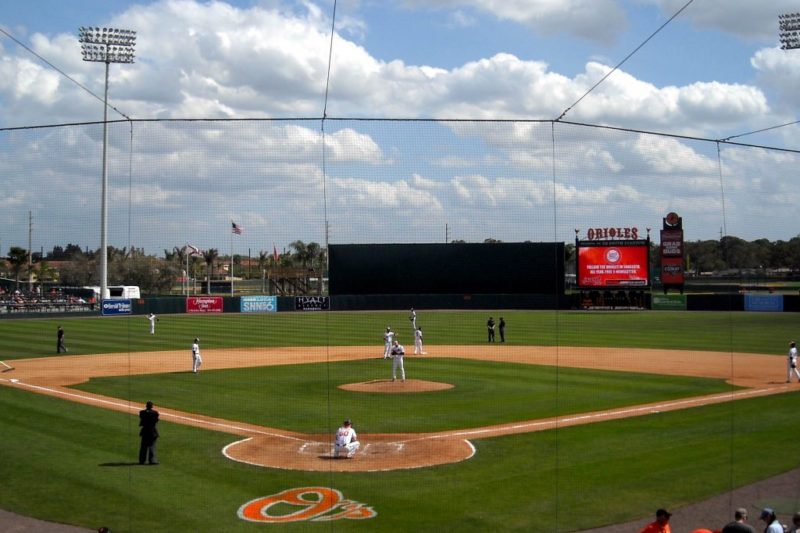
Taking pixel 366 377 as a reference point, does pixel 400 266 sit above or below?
above

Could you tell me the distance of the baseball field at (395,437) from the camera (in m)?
12.1

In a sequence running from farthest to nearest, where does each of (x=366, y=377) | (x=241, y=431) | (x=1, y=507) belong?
(x=366, y=377) < (x=241, y=431) < (x=1, y=507)

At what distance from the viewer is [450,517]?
1155 cm

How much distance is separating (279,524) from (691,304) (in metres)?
56.0

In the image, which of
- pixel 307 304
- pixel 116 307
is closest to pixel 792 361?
pixel 307 304

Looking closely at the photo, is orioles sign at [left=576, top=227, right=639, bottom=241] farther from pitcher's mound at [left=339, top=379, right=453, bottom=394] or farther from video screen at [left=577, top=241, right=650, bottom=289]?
pitcher's mound at [left=339, top=379, right=453, bottom=394]

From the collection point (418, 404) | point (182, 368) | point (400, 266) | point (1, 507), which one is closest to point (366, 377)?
point (418, 404)

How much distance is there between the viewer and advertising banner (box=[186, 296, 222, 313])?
59344 mm

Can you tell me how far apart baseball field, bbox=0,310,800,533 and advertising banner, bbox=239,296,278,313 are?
25.7m

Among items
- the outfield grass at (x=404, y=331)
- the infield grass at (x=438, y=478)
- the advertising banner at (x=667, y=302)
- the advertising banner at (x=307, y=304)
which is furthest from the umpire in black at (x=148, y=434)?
the advertising banner at (x=667, y=302)

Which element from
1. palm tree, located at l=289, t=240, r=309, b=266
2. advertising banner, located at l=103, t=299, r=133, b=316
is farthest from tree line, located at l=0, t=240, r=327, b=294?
advertising banner, located at l=103, t=299, r=133, b=316

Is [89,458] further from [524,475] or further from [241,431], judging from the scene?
[524,475]

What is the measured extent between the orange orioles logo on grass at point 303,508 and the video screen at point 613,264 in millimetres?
45989

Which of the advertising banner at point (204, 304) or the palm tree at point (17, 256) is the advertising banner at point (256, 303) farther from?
the palm tree at point (17, 256)
